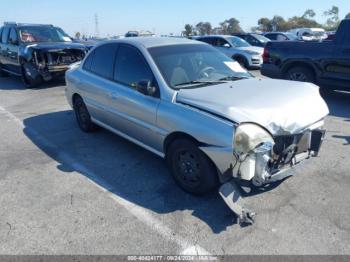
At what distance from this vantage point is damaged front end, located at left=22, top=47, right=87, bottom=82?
10133 mm

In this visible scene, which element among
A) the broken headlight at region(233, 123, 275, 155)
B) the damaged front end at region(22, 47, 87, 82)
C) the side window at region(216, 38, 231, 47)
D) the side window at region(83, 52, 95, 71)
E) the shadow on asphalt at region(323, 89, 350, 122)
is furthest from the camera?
the side window at region(216, 38, 231, 47)

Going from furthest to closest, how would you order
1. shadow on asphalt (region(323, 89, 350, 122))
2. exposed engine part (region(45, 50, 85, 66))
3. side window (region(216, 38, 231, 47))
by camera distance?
side window (region(216, 38, 231, 47))
exposed engine part (region(45, 50, 85, 66))
shadow on asphalt (region(323, 89, 350, 122))

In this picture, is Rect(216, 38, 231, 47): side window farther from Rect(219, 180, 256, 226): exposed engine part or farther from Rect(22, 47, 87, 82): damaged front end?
Rect(219, 180, 256, 226): exposed engine part

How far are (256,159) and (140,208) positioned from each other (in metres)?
Result: 1.37

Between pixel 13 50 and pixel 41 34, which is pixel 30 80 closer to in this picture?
pixel 13 50

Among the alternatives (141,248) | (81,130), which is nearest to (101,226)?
(141,248)

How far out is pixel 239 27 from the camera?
67.6 m

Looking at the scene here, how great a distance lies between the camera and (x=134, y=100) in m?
4.12

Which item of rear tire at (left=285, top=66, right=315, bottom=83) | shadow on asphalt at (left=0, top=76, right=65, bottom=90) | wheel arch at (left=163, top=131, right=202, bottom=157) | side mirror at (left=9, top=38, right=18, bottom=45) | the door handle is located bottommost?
shadow on asphalt at (left=0, top=76, right=65, bottom=90)

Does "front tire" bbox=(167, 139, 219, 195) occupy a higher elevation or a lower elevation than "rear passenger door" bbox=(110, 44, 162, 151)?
lower

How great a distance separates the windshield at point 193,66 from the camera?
3892mm

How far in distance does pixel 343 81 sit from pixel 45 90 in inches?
345

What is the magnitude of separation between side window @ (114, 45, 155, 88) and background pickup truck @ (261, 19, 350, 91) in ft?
17.3

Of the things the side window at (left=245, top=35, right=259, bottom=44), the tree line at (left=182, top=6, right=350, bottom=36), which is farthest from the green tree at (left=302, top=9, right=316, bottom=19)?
the side window at (left=245, top=35, right=259, bottom=44)
